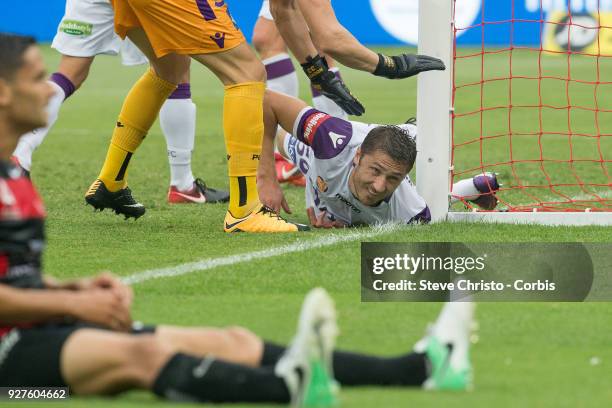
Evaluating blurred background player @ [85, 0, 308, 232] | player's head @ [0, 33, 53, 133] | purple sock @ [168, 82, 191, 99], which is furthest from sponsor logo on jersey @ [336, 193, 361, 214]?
player's head @ [0, 33, 53, 133]

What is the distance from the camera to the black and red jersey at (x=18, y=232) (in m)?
3.31

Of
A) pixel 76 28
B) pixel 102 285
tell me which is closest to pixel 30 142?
pixel 76 28

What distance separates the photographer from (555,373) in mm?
3713

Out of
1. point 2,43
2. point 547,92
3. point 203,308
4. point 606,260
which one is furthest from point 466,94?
point 2,43

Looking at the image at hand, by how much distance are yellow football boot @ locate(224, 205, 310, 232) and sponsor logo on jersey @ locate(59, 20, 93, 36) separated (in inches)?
50.6

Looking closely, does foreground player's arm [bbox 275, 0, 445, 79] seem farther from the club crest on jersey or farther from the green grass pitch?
the green grass pitch

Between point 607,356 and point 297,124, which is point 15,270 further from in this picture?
point 297,124

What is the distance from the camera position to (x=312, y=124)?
6.48 m

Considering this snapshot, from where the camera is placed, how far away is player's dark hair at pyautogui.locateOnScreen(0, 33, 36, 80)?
3469mm

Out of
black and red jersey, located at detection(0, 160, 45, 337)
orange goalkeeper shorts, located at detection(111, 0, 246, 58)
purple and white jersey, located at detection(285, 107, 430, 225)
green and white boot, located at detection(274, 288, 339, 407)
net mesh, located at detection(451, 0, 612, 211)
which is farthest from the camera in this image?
net mesh, located at detection(451, 0, 612, 211)

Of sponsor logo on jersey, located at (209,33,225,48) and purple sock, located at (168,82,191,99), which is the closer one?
sponsor logo on jersey, located at (209,33,225,48)

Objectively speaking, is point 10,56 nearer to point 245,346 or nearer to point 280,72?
point 245,346

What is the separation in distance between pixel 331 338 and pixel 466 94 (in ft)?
38.6

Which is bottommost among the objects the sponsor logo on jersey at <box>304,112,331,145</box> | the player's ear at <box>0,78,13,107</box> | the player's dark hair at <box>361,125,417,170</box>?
the player's ear at <box>0,78,13,107</box>
